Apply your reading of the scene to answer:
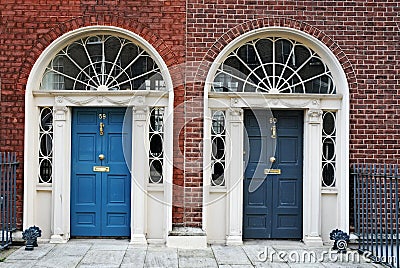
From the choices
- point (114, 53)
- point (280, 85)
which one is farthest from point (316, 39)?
point (114, 53)

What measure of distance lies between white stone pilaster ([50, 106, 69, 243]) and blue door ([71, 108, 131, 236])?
0.72 ft

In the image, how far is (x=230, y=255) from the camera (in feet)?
27.9

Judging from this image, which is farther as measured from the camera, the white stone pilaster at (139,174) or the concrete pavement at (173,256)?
the white stone pilaster at (139,174)

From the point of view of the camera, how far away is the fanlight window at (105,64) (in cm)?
930

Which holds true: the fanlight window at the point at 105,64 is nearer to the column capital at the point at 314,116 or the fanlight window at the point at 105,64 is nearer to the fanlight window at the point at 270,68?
the fanlight window at the point at 270,68

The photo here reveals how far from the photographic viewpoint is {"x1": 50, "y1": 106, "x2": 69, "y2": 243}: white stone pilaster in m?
9.15

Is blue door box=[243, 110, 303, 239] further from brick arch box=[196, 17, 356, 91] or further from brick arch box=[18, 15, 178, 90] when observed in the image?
brick arch box=[18, 15, 178, 90]

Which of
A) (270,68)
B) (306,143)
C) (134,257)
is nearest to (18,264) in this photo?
(134,257)

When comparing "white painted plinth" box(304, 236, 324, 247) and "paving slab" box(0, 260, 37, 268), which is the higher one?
"white painted plinth" box(304, 236, 324, 247)

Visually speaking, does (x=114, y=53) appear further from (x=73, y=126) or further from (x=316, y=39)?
(x=316, y=39)

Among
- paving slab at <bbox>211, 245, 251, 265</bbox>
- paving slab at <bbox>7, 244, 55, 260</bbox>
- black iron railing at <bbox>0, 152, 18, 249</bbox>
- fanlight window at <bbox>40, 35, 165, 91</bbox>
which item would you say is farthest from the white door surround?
black iron railing at <bbox>0, 152, 18, 249</bbox>

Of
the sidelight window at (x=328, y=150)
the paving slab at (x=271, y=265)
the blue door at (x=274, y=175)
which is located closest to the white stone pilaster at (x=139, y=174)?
the blue door at (x=274, y=175)

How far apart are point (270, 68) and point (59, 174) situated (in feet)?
12.7

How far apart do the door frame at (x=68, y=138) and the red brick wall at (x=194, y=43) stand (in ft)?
0.40
